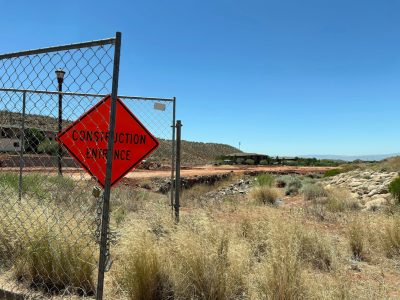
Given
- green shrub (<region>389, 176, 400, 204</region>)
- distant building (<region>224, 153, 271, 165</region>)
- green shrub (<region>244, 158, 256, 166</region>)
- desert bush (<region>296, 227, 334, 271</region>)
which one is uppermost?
distant building (<region>224, 153, 271, 165</region>)

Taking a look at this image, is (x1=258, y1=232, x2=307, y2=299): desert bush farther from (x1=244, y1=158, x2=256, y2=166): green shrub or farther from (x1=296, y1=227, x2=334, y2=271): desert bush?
(x1=244, y1=158, x2=256, y2=166): green shrub

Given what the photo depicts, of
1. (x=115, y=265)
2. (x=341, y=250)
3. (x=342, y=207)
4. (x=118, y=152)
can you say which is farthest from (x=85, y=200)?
(x=342, y=207)

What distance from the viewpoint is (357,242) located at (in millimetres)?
7480

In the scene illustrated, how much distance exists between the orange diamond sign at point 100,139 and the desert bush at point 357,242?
482 cm

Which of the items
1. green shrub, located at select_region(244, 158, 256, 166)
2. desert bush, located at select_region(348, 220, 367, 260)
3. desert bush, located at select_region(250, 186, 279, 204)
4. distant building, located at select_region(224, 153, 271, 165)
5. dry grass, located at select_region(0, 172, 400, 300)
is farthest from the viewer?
distant building, located at select_region(224, 153, 271, 165)

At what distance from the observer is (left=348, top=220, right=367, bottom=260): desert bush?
7385 mm

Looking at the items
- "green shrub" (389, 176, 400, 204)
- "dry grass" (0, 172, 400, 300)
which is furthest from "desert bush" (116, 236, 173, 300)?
"green shrub" (389, 176, 400, 204)

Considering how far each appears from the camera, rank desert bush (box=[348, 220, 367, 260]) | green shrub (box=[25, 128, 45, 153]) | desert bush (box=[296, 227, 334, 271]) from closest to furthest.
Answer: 1. green shrub (box=[25, 128, 45, 153])
2. desert bush (box=[296, 227, 334, 271])
3. desert bush (box=[348, 220, 367, 260])

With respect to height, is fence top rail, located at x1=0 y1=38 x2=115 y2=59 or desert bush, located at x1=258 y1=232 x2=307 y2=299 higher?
fence top rail, located at x1=0 y1=38 x2=115 y2=59

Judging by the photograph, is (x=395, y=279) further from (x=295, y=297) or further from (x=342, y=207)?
(x=342, y=207)

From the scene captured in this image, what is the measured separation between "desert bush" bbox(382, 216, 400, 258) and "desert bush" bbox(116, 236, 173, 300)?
4681 millimetres

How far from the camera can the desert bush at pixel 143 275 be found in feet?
14.3

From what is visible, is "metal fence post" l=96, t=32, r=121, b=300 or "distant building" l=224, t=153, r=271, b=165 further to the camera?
"distant building" l=224, t=153, r=271, b=165

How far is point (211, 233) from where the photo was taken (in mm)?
5340
